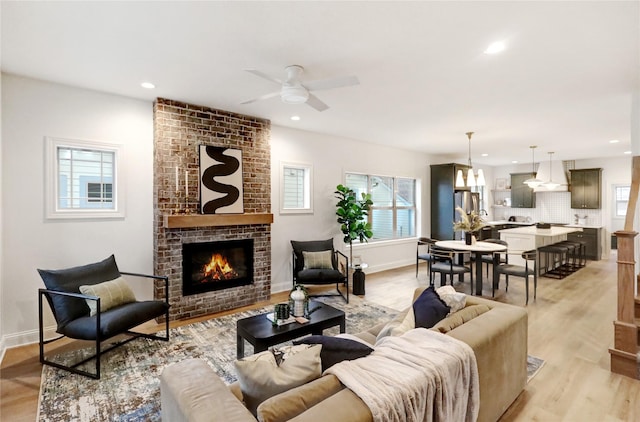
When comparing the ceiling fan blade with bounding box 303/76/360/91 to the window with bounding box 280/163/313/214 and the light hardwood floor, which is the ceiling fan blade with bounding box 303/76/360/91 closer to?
the window with bounding box 280/163/313/214

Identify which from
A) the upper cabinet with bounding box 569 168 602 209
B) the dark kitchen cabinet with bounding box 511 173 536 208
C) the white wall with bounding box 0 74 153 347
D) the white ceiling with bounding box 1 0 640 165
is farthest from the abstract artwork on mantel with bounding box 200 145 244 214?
the upper cabinet with bounding box 569 168 602 209

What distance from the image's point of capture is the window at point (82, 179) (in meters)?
3.34

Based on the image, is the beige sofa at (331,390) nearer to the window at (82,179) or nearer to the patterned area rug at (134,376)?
the patterned area rug at (134,376)

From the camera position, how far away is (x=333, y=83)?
255 centimetres

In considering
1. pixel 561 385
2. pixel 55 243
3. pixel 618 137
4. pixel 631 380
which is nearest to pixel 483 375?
pixel 561 385

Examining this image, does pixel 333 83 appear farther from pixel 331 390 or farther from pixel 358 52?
pixel 331 390

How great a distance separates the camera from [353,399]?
1231 millimetres

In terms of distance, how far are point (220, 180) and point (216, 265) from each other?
3.94ft

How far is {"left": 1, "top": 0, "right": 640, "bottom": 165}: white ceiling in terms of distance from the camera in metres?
2.09

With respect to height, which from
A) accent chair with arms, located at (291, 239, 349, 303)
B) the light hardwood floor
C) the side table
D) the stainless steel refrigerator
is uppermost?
the stainless steel refrigerator

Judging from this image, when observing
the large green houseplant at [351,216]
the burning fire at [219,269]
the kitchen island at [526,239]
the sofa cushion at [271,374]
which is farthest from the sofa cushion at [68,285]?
→ the kitchen island at [526,239]

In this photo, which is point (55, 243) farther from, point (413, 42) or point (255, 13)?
point (413, 42)

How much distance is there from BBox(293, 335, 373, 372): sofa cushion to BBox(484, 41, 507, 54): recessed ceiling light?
254 cm

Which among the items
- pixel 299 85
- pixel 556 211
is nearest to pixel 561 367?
pixel 299 85
